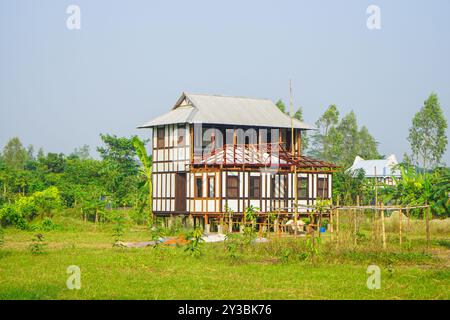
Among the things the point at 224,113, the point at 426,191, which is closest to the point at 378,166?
the point at 426,191

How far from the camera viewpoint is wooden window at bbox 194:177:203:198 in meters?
38.6

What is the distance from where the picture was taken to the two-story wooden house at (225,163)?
123ft

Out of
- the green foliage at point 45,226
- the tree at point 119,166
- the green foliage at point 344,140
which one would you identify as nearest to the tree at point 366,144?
the green foliage at point 344,140

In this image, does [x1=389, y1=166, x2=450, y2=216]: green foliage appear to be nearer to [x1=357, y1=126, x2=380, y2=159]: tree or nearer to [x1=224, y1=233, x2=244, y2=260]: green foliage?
[x1=224, y1=233, x2=244, y2=260]: green foliage

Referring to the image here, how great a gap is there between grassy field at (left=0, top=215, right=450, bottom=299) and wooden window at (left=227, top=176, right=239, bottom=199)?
30.3 feet

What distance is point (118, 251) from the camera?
86.4ft

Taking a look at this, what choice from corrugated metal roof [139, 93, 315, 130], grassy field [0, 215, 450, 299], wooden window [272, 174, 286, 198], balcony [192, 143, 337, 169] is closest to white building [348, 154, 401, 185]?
corrugated metal roof [139, 93, 315, 130]

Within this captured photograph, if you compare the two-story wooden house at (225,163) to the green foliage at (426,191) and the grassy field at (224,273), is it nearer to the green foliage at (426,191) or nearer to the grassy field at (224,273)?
the green foliage at (426,191)

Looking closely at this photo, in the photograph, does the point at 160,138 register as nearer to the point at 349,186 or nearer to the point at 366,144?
the point at 349,186

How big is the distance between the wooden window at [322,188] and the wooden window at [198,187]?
20.6 feet
